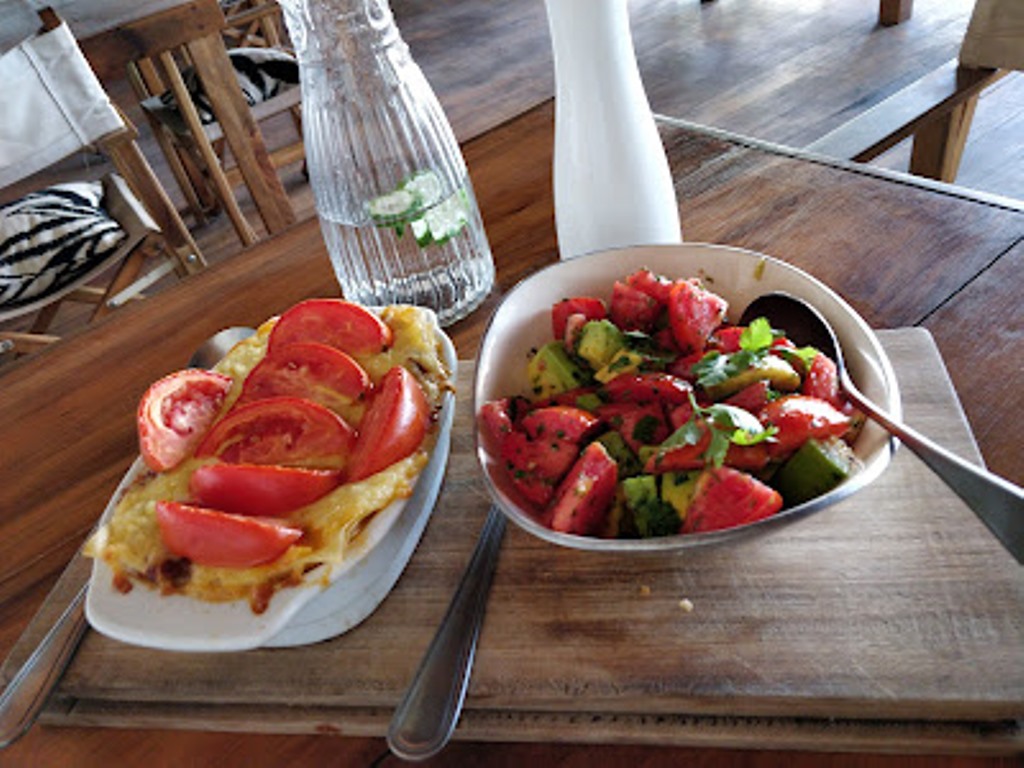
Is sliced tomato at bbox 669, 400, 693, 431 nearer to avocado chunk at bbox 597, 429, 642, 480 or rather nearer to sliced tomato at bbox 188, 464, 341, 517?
avocado chunk at bbox 597, 429, 642, 480

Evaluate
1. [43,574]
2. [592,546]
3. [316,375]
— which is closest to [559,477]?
[592,546]

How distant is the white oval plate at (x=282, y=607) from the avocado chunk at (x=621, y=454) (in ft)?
0.43

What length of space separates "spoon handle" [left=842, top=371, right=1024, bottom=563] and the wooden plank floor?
184 cm

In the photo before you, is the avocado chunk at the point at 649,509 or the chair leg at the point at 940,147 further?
the chair leg at the point at 940,147

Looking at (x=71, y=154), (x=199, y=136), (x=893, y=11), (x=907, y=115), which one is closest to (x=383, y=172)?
(x=907, y=115)

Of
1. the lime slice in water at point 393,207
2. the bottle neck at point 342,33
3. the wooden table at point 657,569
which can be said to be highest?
the bottle neck at point 342,33

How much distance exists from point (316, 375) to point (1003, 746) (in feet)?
1.64

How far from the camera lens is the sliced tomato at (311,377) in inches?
25.1

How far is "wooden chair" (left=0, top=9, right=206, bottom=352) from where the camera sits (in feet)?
5.14

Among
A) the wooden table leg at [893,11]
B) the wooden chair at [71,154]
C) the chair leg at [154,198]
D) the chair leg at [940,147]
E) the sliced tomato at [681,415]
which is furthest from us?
the wooden table leg at [893,11]

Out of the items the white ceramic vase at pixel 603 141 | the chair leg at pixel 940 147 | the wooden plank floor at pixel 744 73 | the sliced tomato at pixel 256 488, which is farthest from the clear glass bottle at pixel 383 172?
the wooden plank floor at pixel 744 73

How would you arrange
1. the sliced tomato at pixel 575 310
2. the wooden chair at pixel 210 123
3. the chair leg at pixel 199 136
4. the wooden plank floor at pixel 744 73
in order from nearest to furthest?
the sliced tomato at pixel 575 310 → the wooden chair at pixel 210 123 → the chair leg at pixel 199 136 → the wooden plank floor at pixel 744 73

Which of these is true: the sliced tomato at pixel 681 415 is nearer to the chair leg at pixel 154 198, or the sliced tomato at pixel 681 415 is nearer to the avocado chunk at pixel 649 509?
the avocado chunk at pixel 649 509

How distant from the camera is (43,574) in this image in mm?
688
